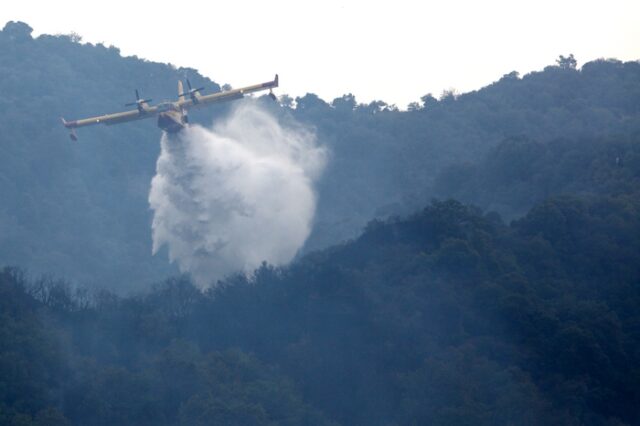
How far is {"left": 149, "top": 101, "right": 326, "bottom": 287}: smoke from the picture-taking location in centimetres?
6272

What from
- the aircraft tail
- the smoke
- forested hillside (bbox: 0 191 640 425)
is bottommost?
forested hillside (bbox: 0 191 640 425)

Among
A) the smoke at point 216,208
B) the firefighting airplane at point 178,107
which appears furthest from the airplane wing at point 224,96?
the smoke at point 216,208

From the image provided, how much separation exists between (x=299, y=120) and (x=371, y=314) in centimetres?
5610

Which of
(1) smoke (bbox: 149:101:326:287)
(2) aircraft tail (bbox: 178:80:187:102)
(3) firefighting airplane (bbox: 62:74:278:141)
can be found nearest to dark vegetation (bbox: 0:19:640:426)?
(1) smoke (bbox: 149:101:326:287)

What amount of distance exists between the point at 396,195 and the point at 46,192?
26.4 m

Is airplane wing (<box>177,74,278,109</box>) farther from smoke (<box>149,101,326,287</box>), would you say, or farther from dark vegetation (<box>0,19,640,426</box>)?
dark vegetation (<box>0,19,640,426</box>)

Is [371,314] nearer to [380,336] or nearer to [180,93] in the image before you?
[380,336]

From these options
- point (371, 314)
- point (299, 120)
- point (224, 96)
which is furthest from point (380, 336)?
point (299, 120)

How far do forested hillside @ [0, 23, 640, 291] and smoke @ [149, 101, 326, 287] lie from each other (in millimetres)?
9834

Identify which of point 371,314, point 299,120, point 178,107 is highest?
point 178,107

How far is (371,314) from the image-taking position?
169 ft

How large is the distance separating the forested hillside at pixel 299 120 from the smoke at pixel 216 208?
9.83 meters

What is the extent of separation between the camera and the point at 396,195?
9288cm

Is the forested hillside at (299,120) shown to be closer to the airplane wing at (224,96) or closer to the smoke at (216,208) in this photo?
the smoke at (216,208)
